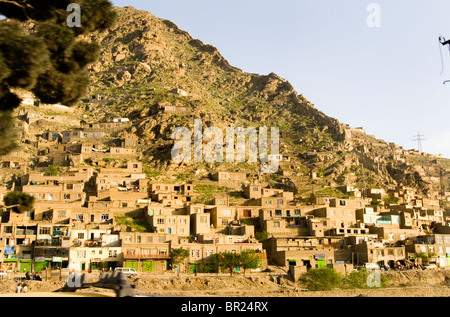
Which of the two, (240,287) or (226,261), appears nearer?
(240,287)

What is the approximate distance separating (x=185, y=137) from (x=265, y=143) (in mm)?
20260

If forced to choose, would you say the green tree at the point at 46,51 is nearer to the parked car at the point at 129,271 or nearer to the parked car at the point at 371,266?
the parked car at the point at 129,271

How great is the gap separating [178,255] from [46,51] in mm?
39758

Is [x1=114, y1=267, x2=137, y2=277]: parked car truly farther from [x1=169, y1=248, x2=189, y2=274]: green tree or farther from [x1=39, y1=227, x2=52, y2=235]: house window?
[x1=39, y1=227, x2=52, y2=235]: house window

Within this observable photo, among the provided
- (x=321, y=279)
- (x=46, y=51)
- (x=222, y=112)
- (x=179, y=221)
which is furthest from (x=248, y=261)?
(x=222, y=112)

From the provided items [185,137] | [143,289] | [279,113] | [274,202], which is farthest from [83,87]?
[279,113]

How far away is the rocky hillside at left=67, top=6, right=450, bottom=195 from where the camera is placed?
88688mm

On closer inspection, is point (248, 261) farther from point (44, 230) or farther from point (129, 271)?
point (44, 230)

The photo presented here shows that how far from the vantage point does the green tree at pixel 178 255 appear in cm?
5009

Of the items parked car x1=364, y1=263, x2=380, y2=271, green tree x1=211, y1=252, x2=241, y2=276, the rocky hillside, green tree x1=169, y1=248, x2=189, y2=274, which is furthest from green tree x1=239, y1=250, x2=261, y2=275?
the rocky hillside

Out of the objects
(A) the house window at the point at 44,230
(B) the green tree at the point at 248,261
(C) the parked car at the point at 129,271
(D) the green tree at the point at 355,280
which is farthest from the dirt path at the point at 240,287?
(A) the house window at the point at 44,230

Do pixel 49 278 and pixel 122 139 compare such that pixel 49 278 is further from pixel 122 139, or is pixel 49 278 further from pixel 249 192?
pixel 122 139

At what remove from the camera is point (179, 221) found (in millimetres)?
Answer: 57062

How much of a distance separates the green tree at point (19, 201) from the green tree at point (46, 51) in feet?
7.95
